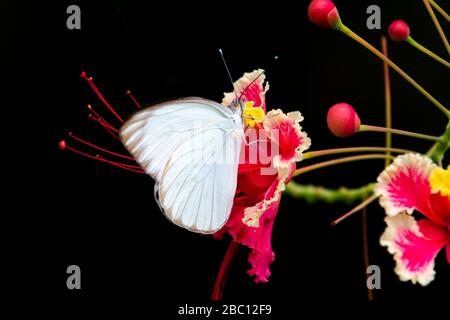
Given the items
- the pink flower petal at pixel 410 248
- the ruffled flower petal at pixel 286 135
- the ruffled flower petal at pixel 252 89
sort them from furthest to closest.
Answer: the ruffled flower petal at pixel 252 89 < the ruffled flower petal at pixel 286 135 < the pink flower petal at pixel 410 248

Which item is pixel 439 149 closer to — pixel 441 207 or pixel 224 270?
pixel 441 207

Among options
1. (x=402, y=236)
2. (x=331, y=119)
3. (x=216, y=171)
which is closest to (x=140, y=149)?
(x=216, y=171)

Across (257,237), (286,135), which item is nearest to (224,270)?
(257,237)

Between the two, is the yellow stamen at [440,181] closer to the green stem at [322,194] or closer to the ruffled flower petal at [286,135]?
the ruffled flower petal at [286,135]

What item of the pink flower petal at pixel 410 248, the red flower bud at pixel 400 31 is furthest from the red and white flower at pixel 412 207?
the red flower bud at pixel 400 31

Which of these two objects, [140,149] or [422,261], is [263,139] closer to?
[140,149]

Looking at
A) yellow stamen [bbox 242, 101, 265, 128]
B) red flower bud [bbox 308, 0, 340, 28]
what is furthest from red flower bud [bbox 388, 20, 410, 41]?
yellow stamen [bbox 242, 101, 265, 128]
